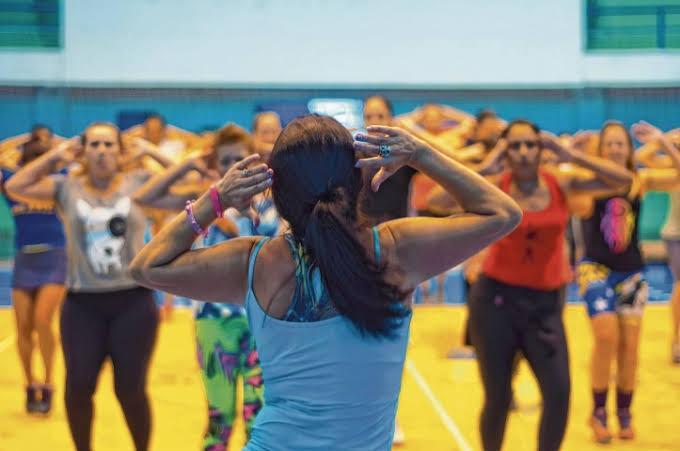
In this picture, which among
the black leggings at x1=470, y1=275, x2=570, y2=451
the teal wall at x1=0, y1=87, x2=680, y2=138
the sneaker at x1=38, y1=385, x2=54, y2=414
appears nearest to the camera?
the black leggings at x1=470, y1=275, x2=570, y2=451

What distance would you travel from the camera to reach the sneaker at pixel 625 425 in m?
4.84

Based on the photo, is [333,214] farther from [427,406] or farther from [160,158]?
[427,406]

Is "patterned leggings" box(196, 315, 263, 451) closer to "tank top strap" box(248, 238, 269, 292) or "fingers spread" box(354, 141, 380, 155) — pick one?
"tank top strap" box(248, 238, 269, 292)

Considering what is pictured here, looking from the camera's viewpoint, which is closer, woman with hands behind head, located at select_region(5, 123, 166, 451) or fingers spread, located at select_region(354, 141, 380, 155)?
fingers spread, located at select_region(354, 141, 380, 155)

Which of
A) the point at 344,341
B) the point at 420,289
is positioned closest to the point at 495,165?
the point at 344,341

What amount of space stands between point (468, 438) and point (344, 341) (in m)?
3.42

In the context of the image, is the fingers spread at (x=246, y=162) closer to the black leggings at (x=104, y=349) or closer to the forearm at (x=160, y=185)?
the forearm at (x=160, y=185)

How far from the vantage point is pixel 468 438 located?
193 inches

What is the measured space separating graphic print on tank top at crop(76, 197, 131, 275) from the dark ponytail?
7.60 ft

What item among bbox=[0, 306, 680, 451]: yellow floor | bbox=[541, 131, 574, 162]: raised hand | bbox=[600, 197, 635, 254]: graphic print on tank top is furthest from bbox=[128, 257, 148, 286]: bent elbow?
bbox=[600, 197, 635, 254]: graphic print on tank top

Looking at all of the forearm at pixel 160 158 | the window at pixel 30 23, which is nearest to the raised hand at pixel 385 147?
the forearm at pixel 160 158

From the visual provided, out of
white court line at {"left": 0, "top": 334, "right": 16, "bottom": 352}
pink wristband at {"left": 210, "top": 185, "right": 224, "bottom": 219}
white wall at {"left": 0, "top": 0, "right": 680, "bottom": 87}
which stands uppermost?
white wall at {"left": 0, "top": 0, "right": 680, "bottom": 87}

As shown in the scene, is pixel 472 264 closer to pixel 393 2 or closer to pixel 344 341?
pixel 344 341

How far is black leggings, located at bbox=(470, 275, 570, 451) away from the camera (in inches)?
142
